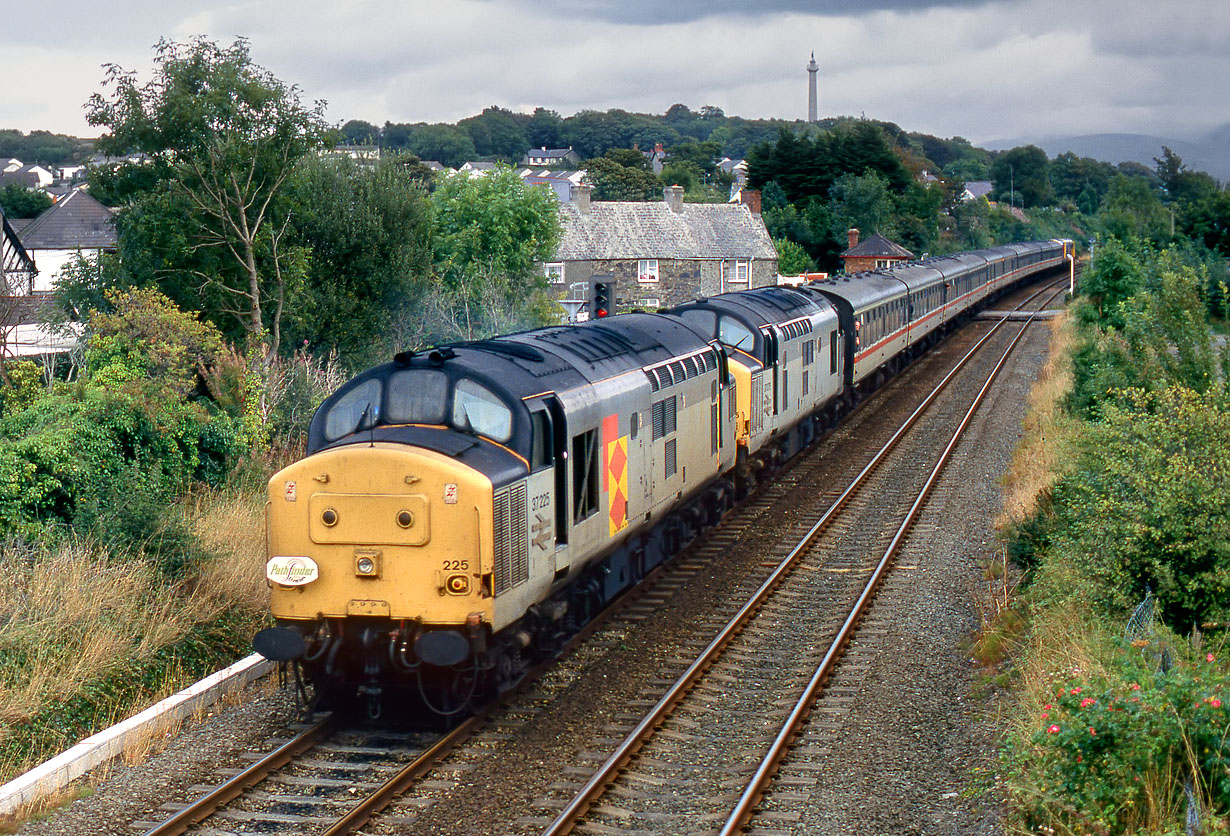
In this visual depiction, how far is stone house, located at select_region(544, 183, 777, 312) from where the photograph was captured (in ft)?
212

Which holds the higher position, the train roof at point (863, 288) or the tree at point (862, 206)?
the tree at point (862, 206)

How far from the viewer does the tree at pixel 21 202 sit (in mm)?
85188

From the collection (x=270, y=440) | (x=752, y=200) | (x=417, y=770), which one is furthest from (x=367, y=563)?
(x=752, y=200)

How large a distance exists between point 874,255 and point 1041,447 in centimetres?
5023

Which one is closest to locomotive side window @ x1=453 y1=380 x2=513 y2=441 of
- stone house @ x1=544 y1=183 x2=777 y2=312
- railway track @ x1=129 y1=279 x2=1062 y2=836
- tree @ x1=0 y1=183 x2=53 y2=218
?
railway track @ x1=129 y1=279 x2=1062 y2=836

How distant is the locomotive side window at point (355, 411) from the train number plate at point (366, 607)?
67.9 inches

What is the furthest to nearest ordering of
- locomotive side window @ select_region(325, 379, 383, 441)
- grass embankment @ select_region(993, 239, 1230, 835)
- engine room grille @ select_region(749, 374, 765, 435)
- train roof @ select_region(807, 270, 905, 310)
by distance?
train roof @ select_region(807, 270, 905, 310) → engine room grille @ select_region(749, 374, 765, 435) → locomotive side window @ select_region(325, 379, 383, 441) → grass embankment @ select_region(993, 239, 1230, 835)

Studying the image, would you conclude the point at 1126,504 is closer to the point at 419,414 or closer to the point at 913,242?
the point at 419,414

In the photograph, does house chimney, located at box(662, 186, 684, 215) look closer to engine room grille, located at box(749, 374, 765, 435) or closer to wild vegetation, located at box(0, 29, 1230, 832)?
wild vegetation, located at box(0, 29, 1230, 832)

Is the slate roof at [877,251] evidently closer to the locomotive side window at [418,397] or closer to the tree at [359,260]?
the tree at [359,260]

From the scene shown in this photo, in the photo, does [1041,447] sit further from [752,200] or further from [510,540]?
[752,200]

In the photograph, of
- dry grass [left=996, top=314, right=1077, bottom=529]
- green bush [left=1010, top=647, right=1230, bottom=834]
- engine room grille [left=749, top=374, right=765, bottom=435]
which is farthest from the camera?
engine room grille [left=749, top=374, right=765, bottom=435]

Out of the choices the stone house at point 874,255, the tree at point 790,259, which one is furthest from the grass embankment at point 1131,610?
the tree at point 790,259

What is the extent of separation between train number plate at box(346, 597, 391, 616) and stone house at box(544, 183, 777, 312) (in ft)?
171
